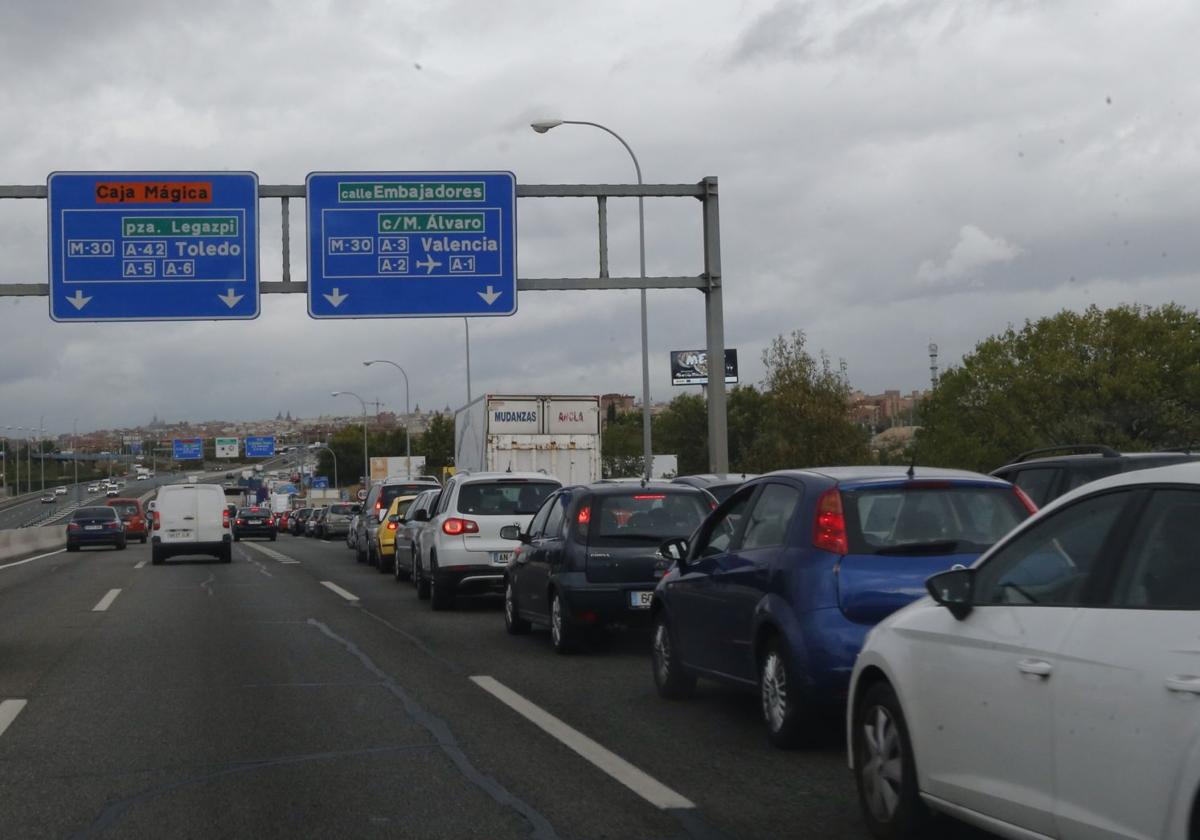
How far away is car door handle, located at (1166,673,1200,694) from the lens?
13.7 ft

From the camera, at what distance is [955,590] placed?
5.61m

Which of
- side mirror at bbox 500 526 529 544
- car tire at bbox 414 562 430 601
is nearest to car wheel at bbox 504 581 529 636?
side mirror at bbox 500 526 529 544

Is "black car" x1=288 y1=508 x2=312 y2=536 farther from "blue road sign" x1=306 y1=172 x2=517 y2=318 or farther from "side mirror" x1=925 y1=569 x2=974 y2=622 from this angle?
"side mirror" x1=925 y1=569 x2=974 y2=622

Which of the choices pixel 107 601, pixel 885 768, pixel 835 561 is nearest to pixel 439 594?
pixel 107 601

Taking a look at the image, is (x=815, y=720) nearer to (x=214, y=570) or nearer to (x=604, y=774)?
(x=604, y=774)

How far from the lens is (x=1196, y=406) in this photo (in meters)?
65.6

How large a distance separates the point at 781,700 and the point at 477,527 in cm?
1045

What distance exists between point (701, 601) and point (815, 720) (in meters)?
1.61

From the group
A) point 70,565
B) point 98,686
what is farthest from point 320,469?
point 98,686

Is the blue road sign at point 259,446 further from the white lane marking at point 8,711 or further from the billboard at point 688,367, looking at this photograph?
the white lane marking at point 8,711

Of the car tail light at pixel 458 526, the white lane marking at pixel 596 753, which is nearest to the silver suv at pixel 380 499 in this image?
the car tail light at pixel 458 526

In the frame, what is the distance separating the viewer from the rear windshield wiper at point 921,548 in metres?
8.09

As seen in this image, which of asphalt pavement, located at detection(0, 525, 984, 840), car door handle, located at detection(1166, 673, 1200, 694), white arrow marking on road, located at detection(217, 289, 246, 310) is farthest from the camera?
white arrow marking on road, located at detection(217, 289, 246, 310)

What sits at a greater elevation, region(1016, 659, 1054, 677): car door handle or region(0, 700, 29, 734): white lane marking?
region(1016, 659, 1054, 677): car door handle
